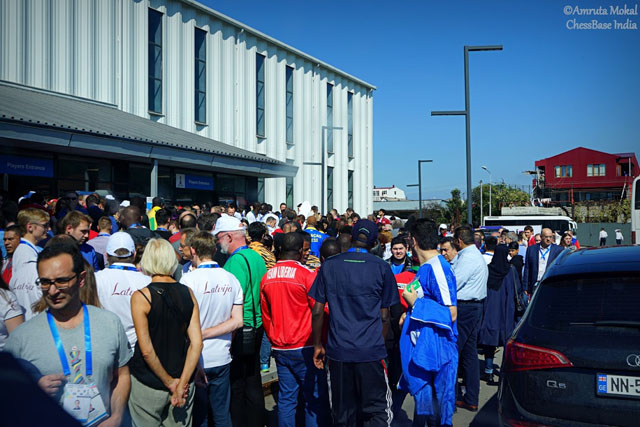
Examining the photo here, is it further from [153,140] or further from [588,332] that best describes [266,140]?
[588,332]

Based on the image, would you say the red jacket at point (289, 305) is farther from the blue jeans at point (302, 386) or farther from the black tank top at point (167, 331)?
the black tank top at point (167, 331)

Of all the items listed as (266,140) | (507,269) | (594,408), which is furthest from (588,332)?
(266,140)

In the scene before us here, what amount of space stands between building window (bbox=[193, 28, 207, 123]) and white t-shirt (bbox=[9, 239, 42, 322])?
2133cm

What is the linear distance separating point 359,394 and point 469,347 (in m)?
2.32

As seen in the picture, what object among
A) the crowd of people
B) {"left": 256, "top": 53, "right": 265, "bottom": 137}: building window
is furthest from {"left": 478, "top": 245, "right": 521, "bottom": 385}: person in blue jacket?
{"left": 256, "top": 53, "right": 265, "bottom": 137}: building window

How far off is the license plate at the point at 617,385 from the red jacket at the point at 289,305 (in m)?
2.47

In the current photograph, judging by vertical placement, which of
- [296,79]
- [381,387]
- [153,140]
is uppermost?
[296,79]

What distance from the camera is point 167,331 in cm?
393

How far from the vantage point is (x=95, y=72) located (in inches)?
812

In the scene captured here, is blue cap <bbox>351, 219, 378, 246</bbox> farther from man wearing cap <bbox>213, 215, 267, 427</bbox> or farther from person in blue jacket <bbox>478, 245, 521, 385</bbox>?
person in blue jacket <bbox>478, 245, 521, 385</bbox>

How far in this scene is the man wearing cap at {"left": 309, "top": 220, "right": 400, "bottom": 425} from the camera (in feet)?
15.4

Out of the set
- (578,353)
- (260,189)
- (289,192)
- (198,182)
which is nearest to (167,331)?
(578,353)

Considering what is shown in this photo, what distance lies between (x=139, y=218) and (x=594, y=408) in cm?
593

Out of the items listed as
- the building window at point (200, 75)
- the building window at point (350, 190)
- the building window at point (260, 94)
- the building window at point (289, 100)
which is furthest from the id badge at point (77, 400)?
the building window at point (350, 190)
